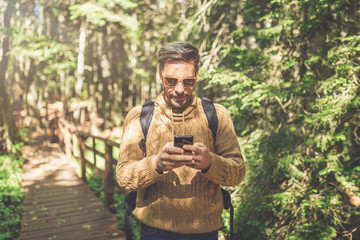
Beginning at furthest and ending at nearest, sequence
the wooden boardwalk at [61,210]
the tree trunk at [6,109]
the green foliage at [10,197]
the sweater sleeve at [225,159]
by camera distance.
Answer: the tree trunk at [6,109] < the green foliage at [10,197] < the wooden boardwalk at [61,210] < the sweater sleeve at [225,159]

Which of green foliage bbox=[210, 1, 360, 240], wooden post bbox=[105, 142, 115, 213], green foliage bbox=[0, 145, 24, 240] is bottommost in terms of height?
green foliage bbox=[0, 145, 24, 240]

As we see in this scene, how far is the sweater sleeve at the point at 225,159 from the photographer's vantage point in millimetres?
1527

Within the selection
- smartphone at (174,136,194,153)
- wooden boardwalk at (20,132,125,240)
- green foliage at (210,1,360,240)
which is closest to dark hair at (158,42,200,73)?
smartphone at (174,136,194,153)

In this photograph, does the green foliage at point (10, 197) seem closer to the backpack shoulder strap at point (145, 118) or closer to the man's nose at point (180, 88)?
the backpack shoulder strap at point (145, 118)

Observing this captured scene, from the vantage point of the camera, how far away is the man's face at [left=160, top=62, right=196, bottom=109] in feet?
5.43

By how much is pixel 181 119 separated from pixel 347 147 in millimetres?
3321

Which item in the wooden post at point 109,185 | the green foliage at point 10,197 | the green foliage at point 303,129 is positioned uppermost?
the green foliage at point 303,129

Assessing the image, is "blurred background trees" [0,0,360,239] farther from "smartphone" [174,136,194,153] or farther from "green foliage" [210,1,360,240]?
"smartphone" [174,136,194,153]

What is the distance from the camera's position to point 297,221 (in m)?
3.93

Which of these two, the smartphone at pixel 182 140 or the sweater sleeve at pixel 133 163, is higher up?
the smartphone at pixel 182 140

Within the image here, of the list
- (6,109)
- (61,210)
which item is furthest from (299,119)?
(6,109)

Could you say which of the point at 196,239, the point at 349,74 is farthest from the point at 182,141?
the point at 349,74

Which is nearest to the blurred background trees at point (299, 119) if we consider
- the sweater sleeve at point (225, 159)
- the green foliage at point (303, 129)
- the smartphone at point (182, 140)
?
the green foliage at point (303, 129)

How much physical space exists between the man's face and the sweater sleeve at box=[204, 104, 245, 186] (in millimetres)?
266
